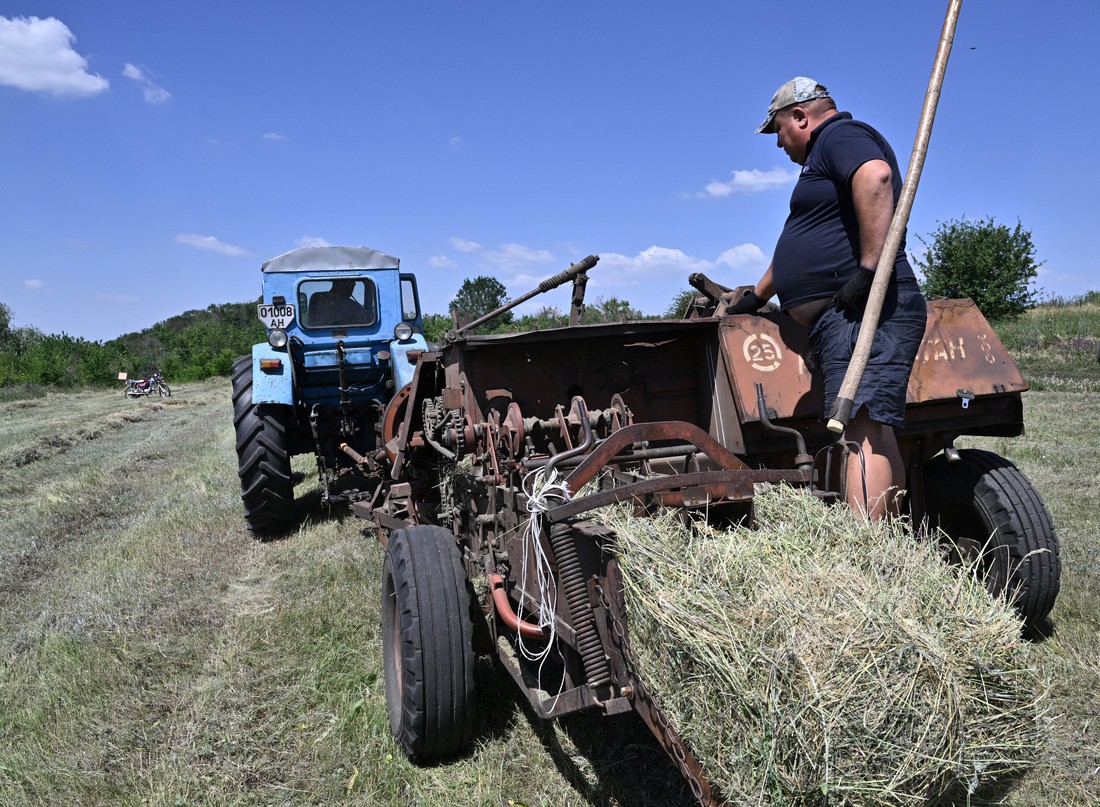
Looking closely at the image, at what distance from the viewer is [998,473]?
3252 millimetres

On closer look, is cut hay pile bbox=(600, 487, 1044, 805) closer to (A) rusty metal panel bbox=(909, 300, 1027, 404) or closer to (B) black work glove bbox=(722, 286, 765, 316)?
(A) rusty metal panel bbox=(909, 300, 1027, 404)

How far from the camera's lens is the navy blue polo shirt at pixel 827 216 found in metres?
2.72

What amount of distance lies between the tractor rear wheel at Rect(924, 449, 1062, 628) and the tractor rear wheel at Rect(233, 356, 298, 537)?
4.93 metres

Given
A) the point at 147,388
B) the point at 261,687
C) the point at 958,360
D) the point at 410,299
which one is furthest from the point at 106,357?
the point at 958,360

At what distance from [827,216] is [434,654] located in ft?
7.11

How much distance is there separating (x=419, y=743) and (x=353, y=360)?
4823 millimetres

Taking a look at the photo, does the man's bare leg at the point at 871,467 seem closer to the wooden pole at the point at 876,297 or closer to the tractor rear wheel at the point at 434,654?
the wooden pole at the point at 876,297

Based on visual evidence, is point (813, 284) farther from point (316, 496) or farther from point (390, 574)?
point (316, 496)

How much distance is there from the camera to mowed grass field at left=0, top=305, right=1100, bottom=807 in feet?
8.94

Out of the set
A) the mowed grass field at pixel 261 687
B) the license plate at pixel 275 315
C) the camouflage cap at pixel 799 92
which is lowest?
the mowed grass field at pixel 261 687

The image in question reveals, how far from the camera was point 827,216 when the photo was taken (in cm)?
285

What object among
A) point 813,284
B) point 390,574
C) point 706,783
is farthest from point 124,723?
point 813,284

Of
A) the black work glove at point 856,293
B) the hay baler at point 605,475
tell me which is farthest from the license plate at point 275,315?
the black work glove at point 856,293

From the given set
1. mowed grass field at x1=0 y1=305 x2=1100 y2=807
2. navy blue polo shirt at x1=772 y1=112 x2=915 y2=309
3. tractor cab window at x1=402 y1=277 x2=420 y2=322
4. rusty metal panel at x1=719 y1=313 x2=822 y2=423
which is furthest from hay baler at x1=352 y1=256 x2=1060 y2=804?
tractor cab window at x1=402 y1=277 x2=420 y2=322
